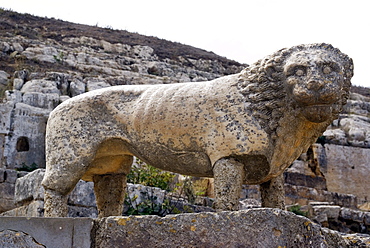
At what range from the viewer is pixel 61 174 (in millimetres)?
5531

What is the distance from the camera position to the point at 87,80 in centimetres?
2797

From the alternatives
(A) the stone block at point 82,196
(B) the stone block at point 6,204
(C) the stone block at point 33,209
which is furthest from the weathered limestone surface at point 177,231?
(B) the stone block at point 6,204

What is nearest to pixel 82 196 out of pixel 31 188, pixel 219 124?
pixel 31 188

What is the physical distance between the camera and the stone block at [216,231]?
3984 millimetres

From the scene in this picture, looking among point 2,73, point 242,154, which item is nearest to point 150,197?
point 242,154

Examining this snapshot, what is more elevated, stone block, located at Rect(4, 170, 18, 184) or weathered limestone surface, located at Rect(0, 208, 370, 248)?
weathered limestone surface, located at Rect(0, 208, 370, 248)

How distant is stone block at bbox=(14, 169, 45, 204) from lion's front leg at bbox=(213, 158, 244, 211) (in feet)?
13.9

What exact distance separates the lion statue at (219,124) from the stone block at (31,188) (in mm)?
2861

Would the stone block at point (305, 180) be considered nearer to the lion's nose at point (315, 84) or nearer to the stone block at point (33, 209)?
the stone block at point (33, 209)

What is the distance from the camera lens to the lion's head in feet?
16.1

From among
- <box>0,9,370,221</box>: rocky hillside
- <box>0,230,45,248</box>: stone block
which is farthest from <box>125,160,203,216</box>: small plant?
<box>0,230,45,248</box>: stone block

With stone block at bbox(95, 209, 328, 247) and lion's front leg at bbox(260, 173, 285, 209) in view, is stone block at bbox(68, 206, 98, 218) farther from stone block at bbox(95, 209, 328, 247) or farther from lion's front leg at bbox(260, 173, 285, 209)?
stone block at bbox(95, 209, 328, 247)

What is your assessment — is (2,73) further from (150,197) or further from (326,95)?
(326,95)

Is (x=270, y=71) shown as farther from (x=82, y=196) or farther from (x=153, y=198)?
(x=153, y=198)
